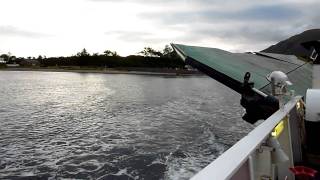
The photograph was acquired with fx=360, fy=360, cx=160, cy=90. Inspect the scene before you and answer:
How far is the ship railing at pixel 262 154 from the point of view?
2.63 meters

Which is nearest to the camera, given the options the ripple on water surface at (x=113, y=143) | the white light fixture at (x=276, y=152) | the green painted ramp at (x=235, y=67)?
the white light fixture at (x=276, y=152)

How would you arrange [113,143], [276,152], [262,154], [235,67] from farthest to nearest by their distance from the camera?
[113,143] < [235,67] < [276,152] < [262,154]

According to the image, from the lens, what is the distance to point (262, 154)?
4129mm

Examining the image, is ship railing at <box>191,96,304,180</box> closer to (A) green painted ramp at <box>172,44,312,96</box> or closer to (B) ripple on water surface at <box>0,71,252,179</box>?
(B) ripple on water surface at <box>0,71,252,179</box>

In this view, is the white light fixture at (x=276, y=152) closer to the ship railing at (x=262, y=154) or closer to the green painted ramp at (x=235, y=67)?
the ship railing at (x=262, y=154)

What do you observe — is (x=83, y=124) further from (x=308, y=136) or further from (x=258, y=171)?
(x=258, y=171)

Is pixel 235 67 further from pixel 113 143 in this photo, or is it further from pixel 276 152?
pixel 276 152

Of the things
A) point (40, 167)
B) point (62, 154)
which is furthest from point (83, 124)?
point (40, 167)

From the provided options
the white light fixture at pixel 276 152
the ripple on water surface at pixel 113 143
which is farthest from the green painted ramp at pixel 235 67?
the white light fixture at pixel 276 152

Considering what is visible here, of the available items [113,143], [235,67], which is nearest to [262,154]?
[235,67]

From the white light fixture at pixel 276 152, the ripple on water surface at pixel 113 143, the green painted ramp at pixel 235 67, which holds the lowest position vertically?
the ripple on water surface at pixel 113 143

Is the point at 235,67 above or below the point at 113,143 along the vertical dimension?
above

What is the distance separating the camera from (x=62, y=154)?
15180mm

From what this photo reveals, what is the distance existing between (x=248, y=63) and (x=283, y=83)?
39.5 feet
